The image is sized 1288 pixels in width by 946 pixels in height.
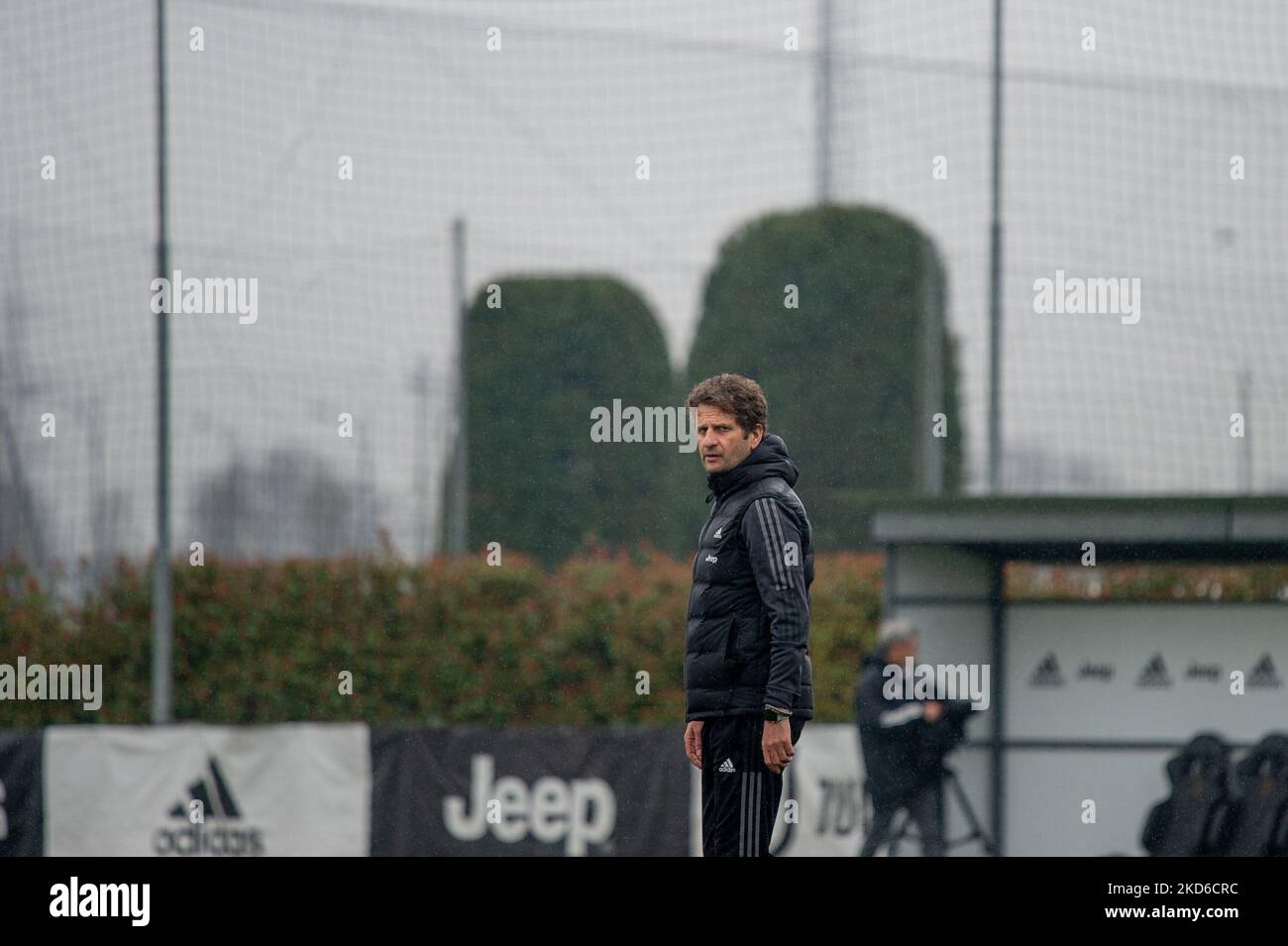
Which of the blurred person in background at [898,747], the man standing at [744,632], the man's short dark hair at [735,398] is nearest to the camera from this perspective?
the man standing at [744,632]

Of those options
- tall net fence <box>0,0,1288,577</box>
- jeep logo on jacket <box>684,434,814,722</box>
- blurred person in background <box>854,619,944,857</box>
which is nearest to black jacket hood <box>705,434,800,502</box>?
jeep logo on jacket <box>684,434,814,722</box>

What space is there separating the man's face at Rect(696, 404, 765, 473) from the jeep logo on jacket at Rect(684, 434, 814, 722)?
3 cm

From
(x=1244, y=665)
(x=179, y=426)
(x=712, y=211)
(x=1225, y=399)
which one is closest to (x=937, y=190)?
(x=712, y=211)

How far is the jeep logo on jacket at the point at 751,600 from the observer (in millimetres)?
5281

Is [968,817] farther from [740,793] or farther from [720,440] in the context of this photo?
[720,440]

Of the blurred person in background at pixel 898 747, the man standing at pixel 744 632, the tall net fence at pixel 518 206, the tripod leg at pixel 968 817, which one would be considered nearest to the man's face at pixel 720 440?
the man standing at pixel 744 632

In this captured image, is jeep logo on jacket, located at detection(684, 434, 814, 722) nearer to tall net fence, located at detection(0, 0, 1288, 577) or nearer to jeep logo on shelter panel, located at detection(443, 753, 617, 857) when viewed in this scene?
jeep logo on shelter panel, located at detection(443, 753, 617, 857)

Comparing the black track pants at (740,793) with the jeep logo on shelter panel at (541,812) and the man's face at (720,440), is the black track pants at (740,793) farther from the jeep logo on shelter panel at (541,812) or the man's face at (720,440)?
the jeep logo on shelter panel at (541,812)

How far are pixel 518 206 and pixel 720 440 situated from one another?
708 centimetres

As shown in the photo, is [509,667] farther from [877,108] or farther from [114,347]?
[877,108]

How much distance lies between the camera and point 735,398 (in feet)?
18.1

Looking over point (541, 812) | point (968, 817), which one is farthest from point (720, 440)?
point (968, 817)

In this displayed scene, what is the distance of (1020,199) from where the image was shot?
11.9 meters

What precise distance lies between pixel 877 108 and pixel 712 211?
141 centimetres
